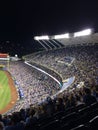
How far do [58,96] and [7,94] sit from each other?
71.6 feet

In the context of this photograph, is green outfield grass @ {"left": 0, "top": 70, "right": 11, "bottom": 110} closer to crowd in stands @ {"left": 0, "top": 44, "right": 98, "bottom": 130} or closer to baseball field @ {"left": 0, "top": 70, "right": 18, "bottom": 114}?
baseball field @ {"left": 0, "top": 70, "right": 18, "bottom": 114}

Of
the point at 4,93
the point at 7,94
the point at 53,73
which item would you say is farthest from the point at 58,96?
the point at 53,73

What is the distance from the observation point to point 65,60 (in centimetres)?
4572

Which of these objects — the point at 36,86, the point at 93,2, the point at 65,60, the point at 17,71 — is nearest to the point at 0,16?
the point at 17,71

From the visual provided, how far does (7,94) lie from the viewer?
119 feet

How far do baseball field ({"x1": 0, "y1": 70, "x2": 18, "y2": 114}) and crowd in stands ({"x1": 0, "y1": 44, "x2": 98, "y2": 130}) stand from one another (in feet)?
3.87

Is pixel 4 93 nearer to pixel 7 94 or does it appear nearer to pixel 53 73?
pixel 7 94

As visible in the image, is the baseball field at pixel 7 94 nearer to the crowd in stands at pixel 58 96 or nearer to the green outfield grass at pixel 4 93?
the green outfield grass at pixel 4 93

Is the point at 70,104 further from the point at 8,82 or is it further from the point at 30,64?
the point at 30,64

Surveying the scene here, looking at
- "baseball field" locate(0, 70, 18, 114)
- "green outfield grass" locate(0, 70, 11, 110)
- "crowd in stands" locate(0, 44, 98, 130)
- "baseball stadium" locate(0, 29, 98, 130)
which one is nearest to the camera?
"crowd in stands" locate(0, 44, 98, 130)

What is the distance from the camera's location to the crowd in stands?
6.88 meters

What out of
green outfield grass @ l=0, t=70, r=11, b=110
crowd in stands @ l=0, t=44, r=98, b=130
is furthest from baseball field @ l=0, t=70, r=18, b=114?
crowd in stands @ l=0, t=44, r=98, b=130

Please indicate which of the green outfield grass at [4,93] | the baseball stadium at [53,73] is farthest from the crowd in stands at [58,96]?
the green outfield grass at [4,93]

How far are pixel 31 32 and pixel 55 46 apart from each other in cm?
570
